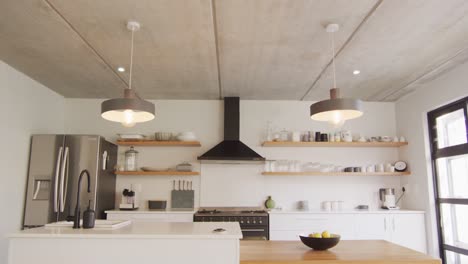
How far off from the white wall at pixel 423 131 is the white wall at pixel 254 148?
36 centimetres

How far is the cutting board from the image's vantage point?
5359 mm

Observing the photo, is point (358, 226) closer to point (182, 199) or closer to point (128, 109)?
point (182, 199)

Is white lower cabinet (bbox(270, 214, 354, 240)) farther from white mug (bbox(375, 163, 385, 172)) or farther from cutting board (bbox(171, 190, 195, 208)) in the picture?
cutting board (bbox(171, 190, 195, 208))

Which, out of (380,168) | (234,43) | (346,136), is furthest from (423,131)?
(234,43)

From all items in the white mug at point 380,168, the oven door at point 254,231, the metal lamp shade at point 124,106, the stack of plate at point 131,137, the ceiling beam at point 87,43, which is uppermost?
the ceiling beam at point 87,43

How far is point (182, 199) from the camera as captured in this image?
5.38 meters

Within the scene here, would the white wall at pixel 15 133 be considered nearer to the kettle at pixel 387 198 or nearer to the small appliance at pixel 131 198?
the small appliance at pixel 131 198

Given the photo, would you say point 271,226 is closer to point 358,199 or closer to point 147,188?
point 358,199

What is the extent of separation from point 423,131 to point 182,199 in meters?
3.63

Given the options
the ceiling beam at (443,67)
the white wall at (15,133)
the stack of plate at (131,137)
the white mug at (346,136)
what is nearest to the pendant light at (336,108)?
the ceiling beam at (443,67)

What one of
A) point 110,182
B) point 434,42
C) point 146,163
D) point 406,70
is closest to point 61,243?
point 110,182

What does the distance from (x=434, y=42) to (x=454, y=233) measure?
2.53 m

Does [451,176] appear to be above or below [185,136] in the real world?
below

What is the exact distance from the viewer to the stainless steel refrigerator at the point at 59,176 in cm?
438
